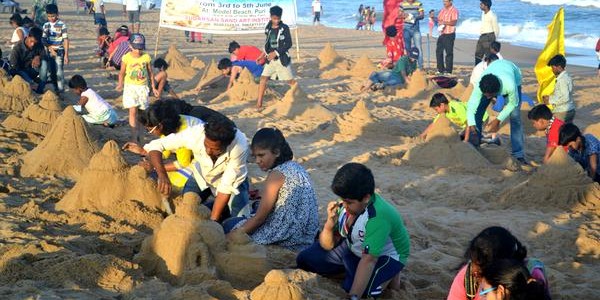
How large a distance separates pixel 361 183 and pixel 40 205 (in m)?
2.87

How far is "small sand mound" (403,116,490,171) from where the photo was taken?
29.1 ft

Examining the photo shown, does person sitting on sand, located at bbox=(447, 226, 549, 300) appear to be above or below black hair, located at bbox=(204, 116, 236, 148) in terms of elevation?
below

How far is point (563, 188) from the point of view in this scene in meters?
7.41

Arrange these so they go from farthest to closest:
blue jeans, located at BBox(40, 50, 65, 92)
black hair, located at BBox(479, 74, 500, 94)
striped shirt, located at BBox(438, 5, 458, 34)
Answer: striped shirt, located at BBox(438, 5, 458, 34) → blue jeans, located at BBox(40, 50, 65, 92) → black hair, located at BBox(479, 74, 500, 94)

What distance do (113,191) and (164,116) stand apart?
2.26 feet

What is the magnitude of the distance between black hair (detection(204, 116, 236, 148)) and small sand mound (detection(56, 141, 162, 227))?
2.50 feet

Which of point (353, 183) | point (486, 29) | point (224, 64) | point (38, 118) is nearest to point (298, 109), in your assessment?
point (224, 64)

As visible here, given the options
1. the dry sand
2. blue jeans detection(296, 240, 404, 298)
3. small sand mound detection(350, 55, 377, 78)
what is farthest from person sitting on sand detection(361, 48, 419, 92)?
blue jeans detection(296, 240, 404, 298)

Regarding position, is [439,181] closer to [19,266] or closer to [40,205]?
[40,205]

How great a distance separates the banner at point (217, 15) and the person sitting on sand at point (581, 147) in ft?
29.6

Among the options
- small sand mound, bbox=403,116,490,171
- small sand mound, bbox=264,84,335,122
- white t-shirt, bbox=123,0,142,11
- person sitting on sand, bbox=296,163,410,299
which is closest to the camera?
person sitting on sand, bbox=296,163,410,299

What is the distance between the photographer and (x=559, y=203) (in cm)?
739

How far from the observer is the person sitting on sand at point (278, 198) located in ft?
17.6

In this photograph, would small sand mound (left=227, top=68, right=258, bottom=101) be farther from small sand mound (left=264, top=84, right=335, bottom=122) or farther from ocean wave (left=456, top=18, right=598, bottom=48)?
ocean wave (left=456, top=18, right=598, bottom=48)
